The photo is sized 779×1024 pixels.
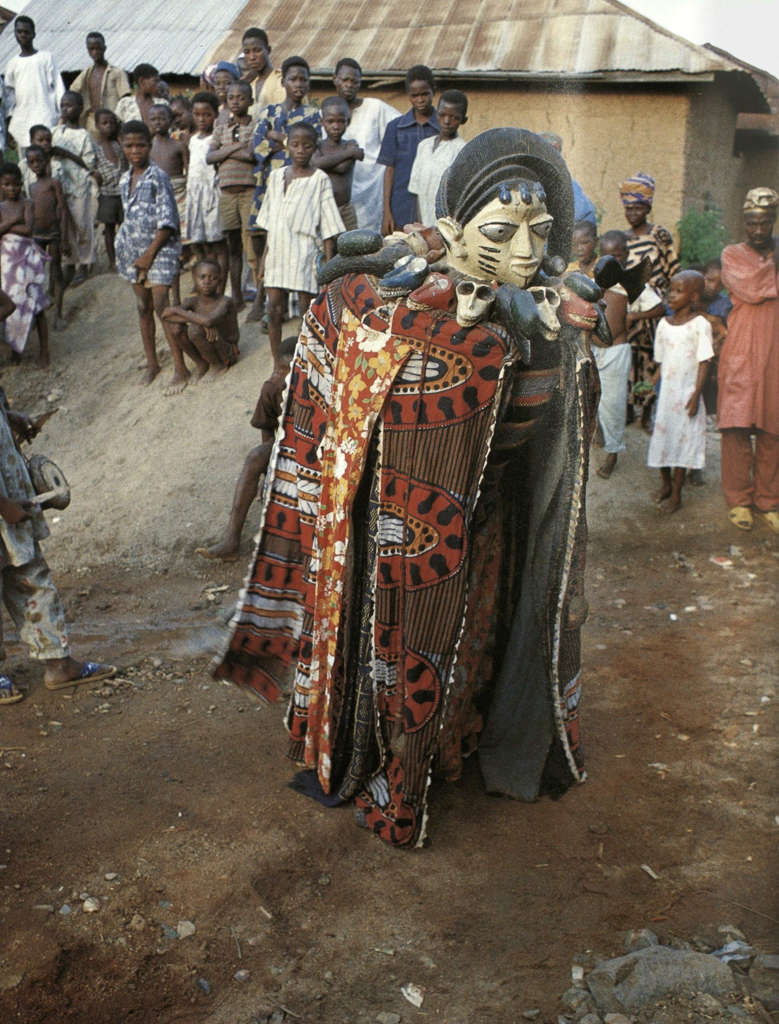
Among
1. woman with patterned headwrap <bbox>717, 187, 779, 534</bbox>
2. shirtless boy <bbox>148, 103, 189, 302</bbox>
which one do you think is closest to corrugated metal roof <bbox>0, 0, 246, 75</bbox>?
shirtless boy <bbox>148, 103, 189, 302</bbox>

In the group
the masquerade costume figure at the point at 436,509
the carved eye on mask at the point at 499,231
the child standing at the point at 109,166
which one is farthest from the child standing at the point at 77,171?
the carved eye on mask at the point at 499,231

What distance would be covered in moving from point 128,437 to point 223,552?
2359 mm

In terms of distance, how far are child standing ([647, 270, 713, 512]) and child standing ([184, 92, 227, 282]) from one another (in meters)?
3.81

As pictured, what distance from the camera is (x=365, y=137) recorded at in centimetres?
815

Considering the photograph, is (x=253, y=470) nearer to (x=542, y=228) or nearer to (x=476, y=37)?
(x=542, y=228)

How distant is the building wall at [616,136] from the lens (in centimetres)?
848

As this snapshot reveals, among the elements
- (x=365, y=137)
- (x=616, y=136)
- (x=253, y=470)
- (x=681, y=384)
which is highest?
(x=616, y=136)

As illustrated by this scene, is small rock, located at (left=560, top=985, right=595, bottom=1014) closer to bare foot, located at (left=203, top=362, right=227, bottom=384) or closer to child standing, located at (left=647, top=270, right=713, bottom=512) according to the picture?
child standing, located at (left=647, top=270, right=713, bottom=512)

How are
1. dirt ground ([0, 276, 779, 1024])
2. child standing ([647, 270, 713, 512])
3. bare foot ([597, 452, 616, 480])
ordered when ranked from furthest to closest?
bare foot ([597, 452, 616, 480]) → child standing ([647, 270, 713, 512]) → dirt ground ([0, 276, 779, 1024])

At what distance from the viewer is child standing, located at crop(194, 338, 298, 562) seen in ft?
18.9

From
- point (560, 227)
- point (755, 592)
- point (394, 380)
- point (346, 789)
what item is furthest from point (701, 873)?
point (755, 592)

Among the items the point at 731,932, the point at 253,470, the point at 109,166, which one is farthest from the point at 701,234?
the point at 731,932

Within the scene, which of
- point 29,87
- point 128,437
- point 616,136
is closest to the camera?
point 128,437

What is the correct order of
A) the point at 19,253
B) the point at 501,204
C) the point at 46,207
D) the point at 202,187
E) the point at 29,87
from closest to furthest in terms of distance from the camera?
1. the point at 501,204
2. the point at 202,187
3. the point at 19,253
4. the point at 46,207
5. the point at 29,87
